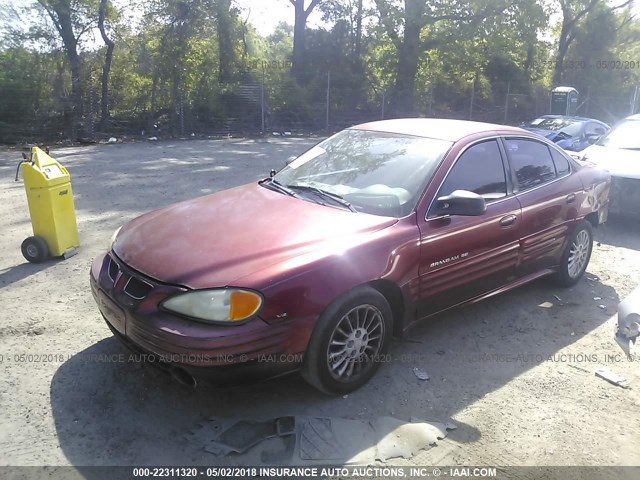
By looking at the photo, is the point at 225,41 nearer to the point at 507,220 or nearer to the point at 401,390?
the point at 507,220

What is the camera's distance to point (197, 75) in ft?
66.3

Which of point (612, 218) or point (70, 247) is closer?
point (70, 247)

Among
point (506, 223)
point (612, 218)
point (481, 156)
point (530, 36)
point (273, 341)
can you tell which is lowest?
point (612, 218)

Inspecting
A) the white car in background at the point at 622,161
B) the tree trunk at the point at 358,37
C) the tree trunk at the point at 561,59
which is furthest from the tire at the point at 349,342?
the tree trunk at the point at 561,59

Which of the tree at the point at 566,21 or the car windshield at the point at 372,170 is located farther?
the tree at the point at 566,21

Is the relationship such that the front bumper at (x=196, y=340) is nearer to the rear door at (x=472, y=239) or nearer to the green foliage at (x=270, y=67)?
the rear door at (x=472, y=239)

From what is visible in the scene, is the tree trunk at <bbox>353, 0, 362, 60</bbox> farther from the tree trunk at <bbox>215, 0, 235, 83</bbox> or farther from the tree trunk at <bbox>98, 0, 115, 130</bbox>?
the tree trunk at <bbox>98, 0, 115, 130</bbox>

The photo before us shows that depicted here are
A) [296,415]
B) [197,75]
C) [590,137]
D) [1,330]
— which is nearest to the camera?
[296,415]

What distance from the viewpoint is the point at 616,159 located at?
7762mm

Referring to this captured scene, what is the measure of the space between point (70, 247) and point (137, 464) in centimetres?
360

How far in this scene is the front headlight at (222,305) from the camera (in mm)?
2932

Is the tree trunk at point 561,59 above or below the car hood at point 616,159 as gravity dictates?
above

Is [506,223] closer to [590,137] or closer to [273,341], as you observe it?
[273,341]

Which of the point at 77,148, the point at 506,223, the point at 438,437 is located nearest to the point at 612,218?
the point at 506,223
